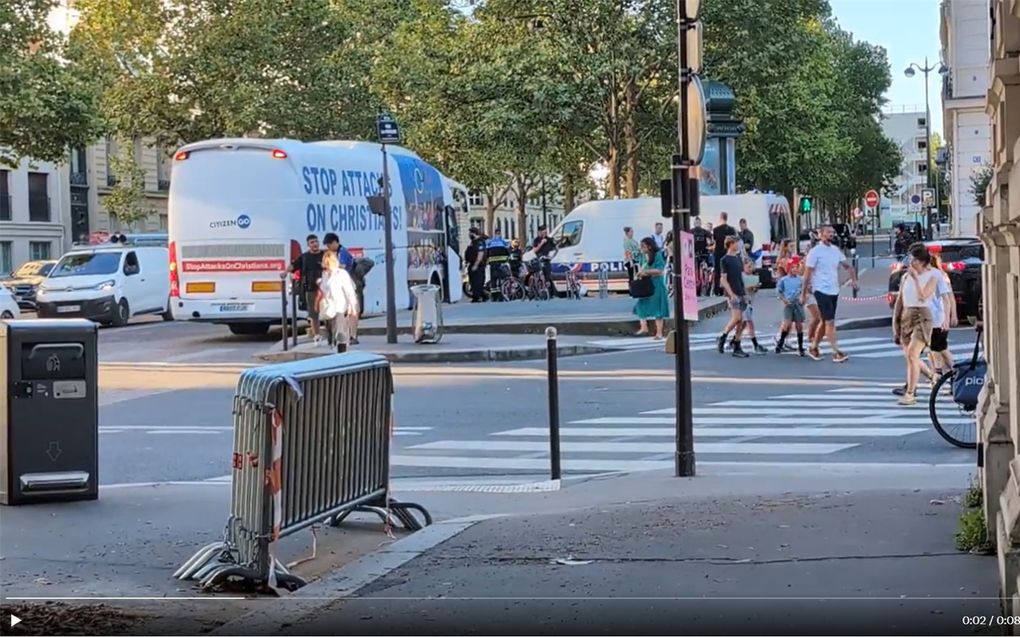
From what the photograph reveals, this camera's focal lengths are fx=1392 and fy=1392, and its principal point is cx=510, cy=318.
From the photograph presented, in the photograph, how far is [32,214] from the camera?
58.9 metres

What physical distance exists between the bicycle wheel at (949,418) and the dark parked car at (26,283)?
99.8 feet

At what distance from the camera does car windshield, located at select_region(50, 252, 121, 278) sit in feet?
111

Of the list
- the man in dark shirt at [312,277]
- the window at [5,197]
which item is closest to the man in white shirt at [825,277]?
the man in dark shirt at [312,277]

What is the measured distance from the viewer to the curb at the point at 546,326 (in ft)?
83.6

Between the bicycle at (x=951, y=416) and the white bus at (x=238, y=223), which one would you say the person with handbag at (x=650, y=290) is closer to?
the white bus at (x=238, y=223)

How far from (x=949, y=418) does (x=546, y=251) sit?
2536cm

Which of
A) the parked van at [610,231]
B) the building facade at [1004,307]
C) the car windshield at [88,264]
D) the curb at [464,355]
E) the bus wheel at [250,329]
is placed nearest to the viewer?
the building facade at [1004,307]

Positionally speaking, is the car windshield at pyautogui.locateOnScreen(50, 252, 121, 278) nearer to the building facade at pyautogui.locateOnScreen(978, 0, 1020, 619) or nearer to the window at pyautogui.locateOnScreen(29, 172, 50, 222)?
the window at pyautogui.locateOnScreen(29, 172, 50, 222)

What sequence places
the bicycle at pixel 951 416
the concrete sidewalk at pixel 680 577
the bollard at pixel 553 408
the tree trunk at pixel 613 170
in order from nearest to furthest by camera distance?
the concrete sidewalk at pixel 680 577 < the bollard at pixel 553 408 < the bicycle at pixel 951 416 < the tree trunk at pixel 613 170

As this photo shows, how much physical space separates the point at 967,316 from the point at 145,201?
157ft

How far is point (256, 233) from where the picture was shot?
1014 inches

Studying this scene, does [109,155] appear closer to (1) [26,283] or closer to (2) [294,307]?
(1) [26,283]

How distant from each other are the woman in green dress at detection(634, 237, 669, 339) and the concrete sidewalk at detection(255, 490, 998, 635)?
15113mm

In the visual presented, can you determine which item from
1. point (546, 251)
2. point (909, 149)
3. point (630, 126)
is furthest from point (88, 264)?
point (909, 149)
